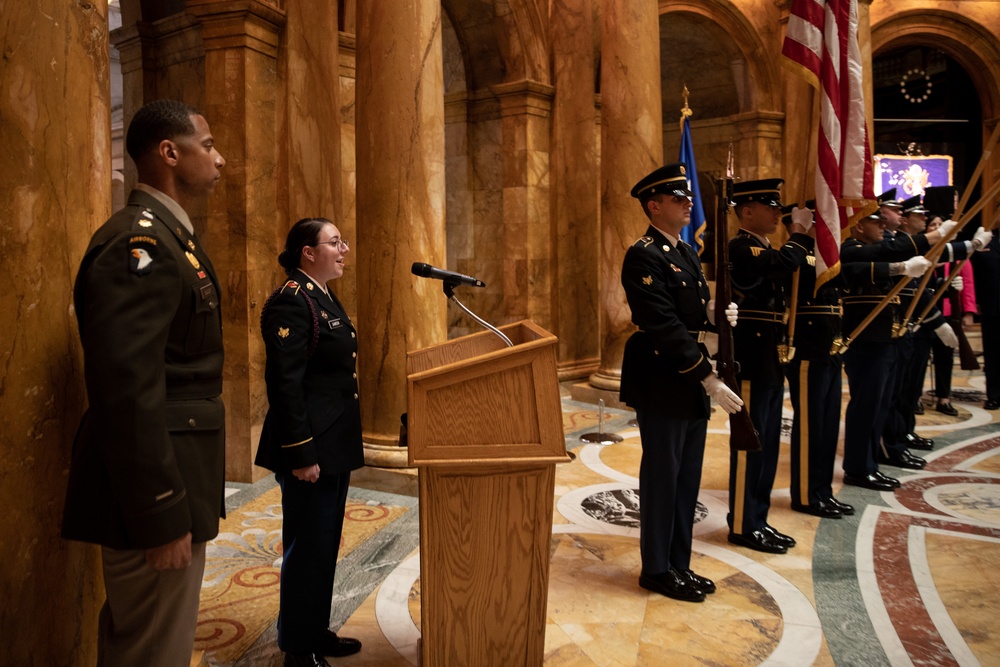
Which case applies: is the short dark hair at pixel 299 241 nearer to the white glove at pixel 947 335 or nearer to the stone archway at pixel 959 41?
the white glove at pixel 947 335

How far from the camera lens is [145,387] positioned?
64.5 inches

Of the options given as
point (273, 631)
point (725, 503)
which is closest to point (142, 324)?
point (273, 631)

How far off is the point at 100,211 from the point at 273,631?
192 cm

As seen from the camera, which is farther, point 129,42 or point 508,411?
point 129,42

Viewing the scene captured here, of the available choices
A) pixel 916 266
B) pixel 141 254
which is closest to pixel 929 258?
pixel 916 266

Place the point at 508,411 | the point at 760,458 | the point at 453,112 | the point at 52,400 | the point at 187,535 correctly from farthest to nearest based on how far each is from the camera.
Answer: the point at 453,112 < the point at 760,458 < the point at 508,411 < the point at 52,400 < the point at 187,535

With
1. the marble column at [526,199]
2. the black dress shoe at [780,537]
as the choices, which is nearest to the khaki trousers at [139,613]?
the black dress shoe at [780,537]

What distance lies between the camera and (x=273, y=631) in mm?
3131

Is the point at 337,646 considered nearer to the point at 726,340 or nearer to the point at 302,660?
the point at 302,660

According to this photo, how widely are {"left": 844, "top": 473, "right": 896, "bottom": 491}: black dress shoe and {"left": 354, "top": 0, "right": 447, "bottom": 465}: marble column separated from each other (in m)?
3.18

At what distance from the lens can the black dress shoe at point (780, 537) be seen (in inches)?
163

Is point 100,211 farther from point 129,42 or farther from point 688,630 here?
point 129,42

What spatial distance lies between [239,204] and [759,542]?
425 centimetres

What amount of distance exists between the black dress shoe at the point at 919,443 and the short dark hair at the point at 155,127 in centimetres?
654
